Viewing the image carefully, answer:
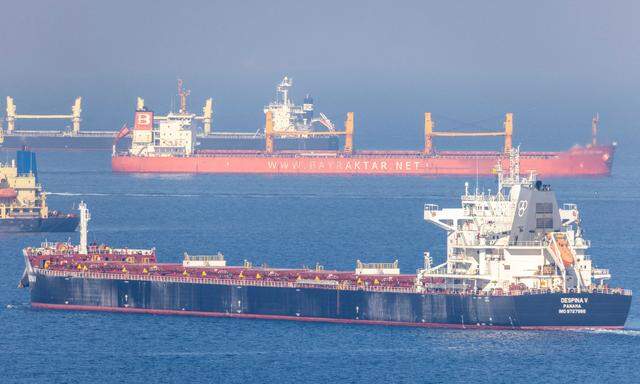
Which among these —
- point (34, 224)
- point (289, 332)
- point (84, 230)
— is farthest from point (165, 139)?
point (289, 332)

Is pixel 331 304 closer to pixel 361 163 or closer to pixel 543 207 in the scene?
pixel 543 207

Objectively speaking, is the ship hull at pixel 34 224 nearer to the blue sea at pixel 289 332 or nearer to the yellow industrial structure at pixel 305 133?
the blue sea at pixel 289 332

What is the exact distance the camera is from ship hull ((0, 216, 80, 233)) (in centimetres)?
10775

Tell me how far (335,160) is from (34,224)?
69733 mm

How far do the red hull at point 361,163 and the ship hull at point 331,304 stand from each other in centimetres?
9427

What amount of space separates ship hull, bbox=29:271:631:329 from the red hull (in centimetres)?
9427

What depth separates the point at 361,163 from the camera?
174 m

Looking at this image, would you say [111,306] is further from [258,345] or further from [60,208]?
[60,208]

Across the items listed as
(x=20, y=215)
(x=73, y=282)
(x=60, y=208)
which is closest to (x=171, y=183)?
(x=60, y=208)

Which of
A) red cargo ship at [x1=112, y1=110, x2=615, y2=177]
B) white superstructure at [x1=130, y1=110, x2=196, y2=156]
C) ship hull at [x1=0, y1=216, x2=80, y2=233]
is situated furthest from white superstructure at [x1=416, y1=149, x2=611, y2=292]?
white superstructure at [x1=130, y1=110, x2=196, y2=156]

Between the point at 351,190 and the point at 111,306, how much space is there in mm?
73255

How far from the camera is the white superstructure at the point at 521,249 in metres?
68.2

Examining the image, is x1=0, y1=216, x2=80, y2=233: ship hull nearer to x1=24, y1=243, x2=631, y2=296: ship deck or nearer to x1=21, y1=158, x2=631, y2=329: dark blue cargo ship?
x1=24, y1=243, x2=631, y2=296: ship deck

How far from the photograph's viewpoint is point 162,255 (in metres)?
94.4
